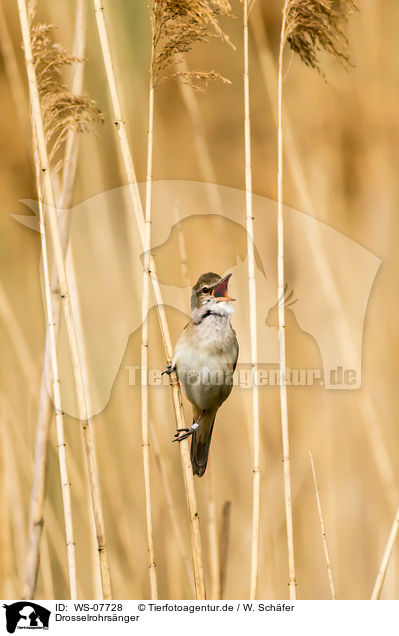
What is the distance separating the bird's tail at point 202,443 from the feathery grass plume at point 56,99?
85cm

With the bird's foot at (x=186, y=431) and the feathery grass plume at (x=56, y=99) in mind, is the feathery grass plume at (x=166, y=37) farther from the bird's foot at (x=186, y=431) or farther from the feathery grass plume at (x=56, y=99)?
the feathery grass plume at (x=56, y=99)

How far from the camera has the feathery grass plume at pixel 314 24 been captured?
1572mm

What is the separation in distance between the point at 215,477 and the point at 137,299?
694mm

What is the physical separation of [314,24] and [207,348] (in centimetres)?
94

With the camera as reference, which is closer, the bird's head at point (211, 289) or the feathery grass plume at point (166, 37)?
the feathery grass plume at point (166, 37)

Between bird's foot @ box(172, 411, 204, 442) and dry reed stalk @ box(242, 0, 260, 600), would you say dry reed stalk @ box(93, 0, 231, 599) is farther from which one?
dry reed stalk @ box(242, 0, 260, 600)

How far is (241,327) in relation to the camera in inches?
74.1

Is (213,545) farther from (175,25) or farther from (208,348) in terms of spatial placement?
(175,25)
